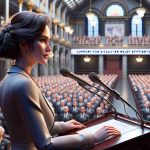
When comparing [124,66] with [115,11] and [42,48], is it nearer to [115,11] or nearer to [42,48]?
[115,11]

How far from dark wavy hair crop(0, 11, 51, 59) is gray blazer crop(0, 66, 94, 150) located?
0.13m

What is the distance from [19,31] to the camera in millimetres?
1733

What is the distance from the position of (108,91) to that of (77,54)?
3855 centimetres

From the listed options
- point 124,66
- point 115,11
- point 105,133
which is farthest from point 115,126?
point 115,11

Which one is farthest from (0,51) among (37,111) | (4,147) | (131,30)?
(131,30)

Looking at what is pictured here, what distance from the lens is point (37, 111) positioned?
158cm

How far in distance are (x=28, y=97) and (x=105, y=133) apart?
40 centimetres

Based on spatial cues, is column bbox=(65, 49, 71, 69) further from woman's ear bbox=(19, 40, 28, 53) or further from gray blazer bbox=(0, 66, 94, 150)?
gray blazer bbox=(0, 66, 94, 150)

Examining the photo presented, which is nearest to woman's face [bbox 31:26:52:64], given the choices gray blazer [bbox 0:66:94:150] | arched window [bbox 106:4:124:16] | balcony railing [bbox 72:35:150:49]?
gray blazer [bbox 0:66:94:150]

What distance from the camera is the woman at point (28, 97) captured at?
1.56m

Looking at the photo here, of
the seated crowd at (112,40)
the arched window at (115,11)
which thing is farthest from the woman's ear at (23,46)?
the arched window at (115,11)

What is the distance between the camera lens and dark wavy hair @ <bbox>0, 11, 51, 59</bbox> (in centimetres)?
172

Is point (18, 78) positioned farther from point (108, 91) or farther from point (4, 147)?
point (4, 147)

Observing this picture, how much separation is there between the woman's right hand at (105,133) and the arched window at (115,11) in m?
41.1
